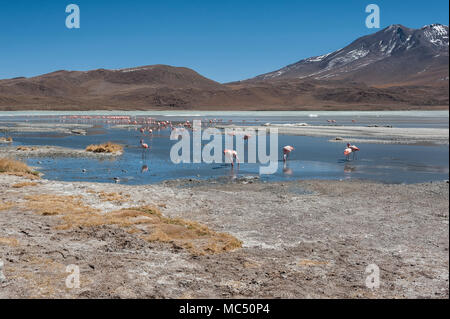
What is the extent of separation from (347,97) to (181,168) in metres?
132

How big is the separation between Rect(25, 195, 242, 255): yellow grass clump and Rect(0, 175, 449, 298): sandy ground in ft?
0.79

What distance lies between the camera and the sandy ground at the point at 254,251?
245 inches

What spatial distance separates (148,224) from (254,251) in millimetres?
2773

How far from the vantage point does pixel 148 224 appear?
981 cm

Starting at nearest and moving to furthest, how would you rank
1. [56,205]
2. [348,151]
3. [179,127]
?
[56,205], [348,151], [179,127]

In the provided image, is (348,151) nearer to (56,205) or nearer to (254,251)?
(56,205)

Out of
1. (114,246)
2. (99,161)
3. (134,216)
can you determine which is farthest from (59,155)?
(114,246)

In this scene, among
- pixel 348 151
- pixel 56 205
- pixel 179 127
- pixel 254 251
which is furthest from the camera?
pixel 179 127

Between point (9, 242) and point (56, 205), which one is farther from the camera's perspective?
point (56, 205)

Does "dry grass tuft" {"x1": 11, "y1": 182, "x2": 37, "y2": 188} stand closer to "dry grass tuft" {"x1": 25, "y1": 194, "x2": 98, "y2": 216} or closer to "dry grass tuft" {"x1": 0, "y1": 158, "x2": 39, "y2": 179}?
"dry grass tuft" {"x1": 25, "y1": 194, "x2": 98, "y2": 216}

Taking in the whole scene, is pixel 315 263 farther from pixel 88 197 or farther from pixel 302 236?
pixel 88 197

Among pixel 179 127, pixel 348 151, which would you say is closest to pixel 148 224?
pixel 348 151

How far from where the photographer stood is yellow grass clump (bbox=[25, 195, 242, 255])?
8488 millimetres

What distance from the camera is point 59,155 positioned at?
24.4m
